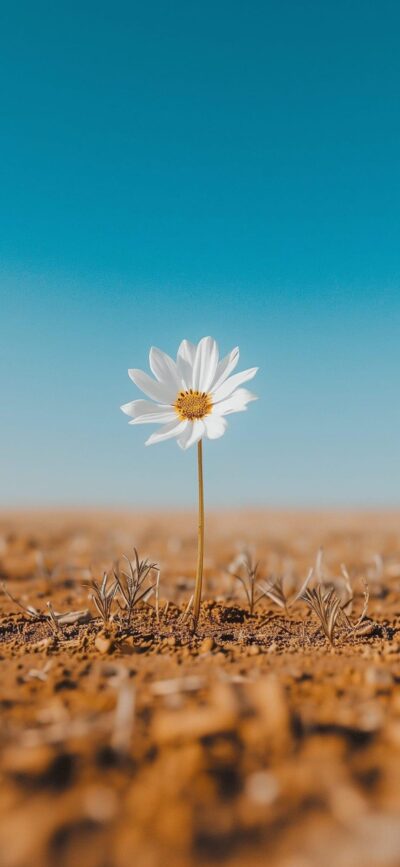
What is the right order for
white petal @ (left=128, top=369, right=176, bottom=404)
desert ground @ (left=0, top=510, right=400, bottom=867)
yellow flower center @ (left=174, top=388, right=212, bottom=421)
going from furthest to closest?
white petal @ (left=128, top=369, right=176, bottom=404)
yellow flower center @ (left=174, top=388, right=212, bottom=421)
desert ground @ (left=0, top=510, right=400, bottom=867)

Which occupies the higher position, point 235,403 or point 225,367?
point 225,367

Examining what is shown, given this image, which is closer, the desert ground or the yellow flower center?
the desert ground

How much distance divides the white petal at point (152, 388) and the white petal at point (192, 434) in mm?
231

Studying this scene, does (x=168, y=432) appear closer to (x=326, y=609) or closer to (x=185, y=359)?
(x=185, y=359)

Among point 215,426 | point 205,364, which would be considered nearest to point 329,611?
point 215,426

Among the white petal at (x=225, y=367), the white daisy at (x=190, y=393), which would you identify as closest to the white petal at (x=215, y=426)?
the white daisy at (x=190, y=393)

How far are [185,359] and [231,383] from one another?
0.99 feet

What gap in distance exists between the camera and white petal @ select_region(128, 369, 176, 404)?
106 inches

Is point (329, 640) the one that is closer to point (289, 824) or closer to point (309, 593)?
point (309, 593)

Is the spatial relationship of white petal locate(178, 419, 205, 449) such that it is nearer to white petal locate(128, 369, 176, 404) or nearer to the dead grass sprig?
white petal locate(128, 369, 176, 404)

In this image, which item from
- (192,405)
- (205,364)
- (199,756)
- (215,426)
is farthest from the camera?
(205,364)

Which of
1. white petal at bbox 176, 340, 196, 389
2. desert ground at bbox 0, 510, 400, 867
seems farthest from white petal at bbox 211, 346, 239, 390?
desert ground at bbox 0, 510, 400, 867

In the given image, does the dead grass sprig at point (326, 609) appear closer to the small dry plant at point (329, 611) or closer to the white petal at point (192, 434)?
the small dry plant at point (329, 611)

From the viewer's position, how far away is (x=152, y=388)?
2723 millimetres
